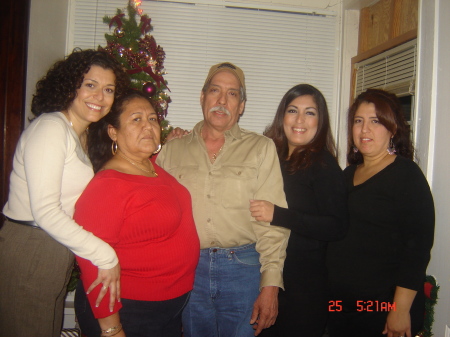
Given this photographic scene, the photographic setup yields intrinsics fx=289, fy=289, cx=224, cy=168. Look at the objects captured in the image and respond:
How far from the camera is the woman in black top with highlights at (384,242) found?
4.68 ft

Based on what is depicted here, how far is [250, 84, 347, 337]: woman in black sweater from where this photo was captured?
1464 mm

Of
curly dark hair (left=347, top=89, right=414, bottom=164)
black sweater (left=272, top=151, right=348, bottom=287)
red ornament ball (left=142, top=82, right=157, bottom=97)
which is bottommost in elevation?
black sweater (left=272, top=151, right=348, bottom=287)

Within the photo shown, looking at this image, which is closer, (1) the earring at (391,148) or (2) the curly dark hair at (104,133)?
(2) the curly dark hair at (104,133)

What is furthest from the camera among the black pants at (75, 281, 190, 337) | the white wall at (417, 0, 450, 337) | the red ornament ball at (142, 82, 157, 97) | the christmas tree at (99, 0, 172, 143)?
the christmas tree at (99, 0, 172, 143)

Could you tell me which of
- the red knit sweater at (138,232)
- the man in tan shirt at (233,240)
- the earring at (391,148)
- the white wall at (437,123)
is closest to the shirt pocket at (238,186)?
the man in tan shirt at (233,240)

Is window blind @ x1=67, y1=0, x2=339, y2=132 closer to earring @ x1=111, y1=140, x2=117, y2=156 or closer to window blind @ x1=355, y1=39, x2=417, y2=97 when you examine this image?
window blind @ x1=355, y1=39, x2=417, y2=97

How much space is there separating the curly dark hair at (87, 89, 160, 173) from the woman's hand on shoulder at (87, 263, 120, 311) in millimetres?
560

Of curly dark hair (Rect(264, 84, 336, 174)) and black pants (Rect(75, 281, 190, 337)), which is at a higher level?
curly dark hair (Rect(264, 84, 336, 174))

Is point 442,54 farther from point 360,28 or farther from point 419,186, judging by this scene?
point 360,28

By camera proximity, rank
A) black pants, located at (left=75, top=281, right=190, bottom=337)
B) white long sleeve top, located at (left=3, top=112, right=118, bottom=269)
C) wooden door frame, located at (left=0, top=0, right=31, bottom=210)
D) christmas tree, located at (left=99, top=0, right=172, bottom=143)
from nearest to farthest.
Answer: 1. white long sleeve top, located at (left=3, top=112, right=118, bottom=269)
2. black pants, located at (left=75, top=281, right=190, bottom=337)
3. wooden door frame, located at (left=0, top=0, right=31, bottom=210)
4. christmas tree, located at (left=99, top=0, right=172, bottom=143)

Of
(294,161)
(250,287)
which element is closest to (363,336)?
(250,287)

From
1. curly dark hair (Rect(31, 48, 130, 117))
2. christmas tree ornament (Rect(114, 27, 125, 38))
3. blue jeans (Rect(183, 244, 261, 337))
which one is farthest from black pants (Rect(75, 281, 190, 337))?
christmas tree ornament (Rect(114, 27, 125, 38))

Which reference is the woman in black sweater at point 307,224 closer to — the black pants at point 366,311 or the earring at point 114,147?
the black pants at point 366,311

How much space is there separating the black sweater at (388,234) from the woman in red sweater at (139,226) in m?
0.83
